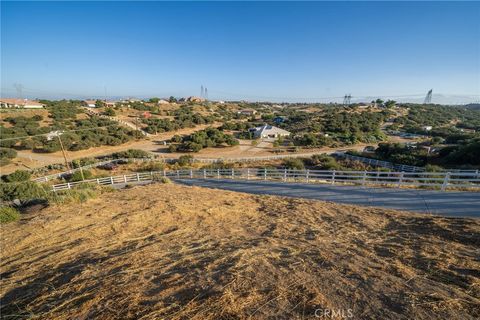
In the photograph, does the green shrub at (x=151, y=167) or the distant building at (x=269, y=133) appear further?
the distant building at (x=269, y=133)

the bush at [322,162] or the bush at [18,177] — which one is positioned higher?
the bush at [322,162]

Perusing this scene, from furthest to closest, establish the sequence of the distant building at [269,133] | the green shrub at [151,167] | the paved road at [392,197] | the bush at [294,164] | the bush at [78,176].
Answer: the distant building at [269,133]
the green shrub at [151,167]
the bush at [294,164]
the bush at [78,176]
the paved road at [392,197]

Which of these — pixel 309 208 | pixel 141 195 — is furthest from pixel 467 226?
pixel 141 195

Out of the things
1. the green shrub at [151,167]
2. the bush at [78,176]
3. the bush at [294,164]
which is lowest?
the green shrub at [151,167]

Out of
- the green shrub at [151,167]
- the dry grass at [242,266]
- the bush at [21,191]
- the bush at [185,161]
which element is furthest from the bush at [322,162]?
the bush at [21,191]

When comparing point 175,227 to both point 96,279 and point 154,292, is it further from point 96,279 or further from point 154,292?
point 154,292

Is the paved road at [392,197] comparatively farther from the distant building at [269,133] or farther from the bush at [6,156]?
the distant building at [269,133]

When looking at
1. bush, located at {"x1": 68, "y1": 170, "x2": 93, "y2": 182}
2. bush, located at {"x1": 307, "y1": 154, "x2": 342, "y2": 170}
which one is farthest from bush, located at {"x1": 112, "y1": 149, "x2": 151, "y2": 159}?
bush, located at {"x1": 307, "y1": 154, "x2": 342, "y2": 170}
